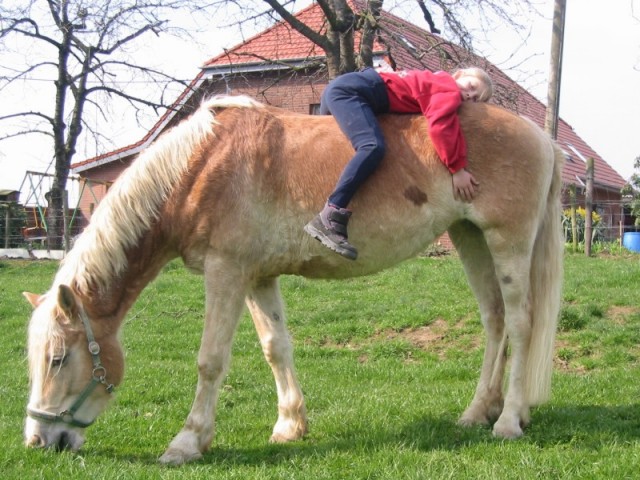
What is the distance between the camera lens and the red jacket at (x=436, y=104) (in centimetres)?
450

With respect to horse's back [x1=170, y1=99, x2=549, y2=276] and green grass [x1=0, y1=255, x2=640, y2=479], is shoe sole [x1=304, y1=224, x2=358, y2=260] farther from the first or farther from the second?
green grass [x1=0, y1=255, x2=640, y2=479]

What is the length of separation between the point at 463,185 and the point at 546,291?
1046 mm

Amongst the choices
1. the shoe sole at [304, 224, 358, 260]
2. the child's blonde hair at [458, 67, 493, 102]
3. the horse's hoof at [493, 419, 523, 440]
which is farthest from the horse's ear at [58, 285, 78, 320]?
the child's blonde hair at [458, 67, 493, 102]

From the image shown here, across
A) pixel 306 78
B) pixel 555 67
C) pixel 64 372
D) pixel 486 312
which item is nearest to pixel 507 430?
pixel 486 312

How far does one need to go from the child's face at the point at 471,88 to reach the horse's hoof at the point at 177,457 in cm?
305

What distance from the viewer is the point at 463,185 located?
453cm

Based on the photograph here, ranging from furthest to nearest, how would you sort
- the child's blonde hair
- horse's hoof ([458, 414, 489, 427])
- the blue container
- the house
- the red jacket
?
the blue container → the house → the child's blonde hair → horse's hoof ([458, 414, 489, 427]) → the red jacket

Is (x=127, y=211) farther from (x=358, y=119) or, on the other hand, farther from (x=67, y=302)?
(x=358, y=119)

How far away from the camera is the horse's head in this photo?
4059mm

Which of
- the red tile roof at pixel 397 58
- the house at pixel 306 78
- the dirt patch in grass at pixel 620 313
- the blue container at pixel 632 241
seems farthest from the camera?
the blue container at pixel 632 241

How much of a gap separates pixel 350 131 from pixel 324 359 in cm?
394

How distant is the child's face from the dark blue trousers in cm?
61

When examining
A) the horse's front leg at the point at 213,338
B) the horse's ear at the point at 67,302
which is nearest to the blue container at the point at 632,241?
the horse's front leg at the point at 213,338

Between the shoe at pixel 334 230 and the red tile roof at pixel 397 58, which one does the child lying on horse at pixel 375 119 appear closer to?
the shoe at pixel 334 230
